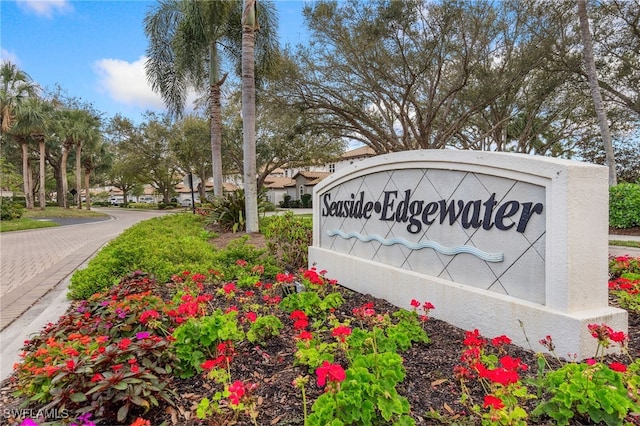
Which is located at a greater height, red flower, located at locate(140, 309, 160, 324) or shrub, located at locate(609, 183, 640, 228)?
shrub, located at locate(609, 183, 640, 228)

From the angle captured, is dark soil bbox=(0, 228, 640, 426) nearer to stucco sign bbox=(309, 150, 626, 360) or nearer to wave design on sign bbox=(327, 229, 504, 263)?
stucco sign bbox=(309, 150, 626, 360)

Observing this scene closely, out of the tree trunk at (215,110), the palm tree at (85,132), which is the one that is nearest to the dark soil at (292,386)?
→ the tree trunk at (215,110)

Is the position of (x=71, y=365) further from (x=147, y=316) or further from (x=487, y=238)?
(x=487, y=238)

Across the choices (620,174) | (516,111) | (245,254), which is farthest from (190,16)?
(620,174)

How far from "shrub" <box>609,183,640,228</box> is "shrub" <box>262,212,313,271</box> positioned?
11151mm

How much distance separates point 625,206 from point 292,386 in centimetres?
1406

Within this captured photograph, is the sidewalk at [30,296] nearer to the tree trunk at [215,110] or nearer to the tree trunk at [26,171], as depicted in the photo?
the tree trunk at [215,110]

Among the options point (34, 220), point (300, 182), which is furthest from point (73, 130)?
point (300, 182)

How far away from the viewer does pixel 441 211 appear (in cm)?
379

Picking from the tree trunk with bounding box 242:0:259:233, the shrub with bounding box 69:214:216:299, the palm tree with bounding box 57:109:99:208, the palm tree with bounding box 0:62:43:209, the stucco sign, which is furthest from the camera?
the palm tree with bounding box 57:109:99:208

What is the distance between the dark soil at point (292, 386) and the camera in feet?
7.07

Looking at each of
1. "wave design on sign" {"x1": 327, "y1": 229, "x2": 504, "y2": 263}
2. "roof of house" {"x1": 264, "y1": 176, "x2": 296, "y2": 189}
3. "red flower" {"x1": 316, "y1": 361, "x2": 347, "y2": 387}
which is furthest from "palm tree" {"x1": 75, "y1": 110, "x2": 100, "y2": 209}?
"red flower" {"x1": 316, "y1": 361, "x2": 347, "y2": 387}

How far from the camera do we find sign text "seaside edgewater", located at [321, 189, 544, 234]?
3.10 meters

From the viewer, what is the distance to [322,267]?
5.89 m
